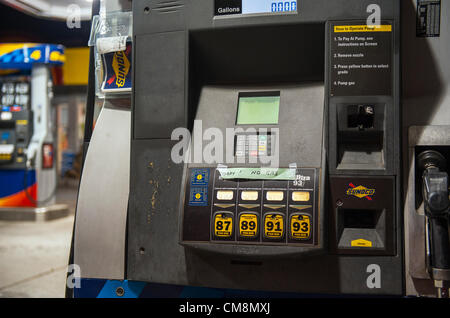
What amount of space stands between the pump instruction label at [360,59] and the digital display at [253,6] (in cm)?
14

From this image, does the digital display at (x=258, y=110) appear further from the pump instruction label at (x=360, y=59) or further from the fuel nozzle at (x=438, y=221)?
the fuel nozzle at (x=438, y=221)

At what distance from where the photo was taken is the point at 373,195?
3.81ft

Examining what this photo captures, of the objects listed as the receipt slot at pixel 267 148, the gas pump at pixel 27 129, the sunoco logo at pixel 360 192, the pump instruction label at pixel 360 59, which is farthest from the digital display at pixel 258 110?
the gas pump at pixel 27 129

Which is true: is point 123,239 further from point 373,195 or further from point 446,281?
point 446,281

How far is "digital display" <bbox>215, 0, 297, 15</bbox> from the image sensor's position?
4.05 ft

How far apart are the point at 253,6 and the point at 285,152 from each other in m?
0.44

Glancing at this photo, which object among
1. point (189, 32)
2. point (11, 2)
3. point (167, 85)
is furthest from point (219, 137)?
point (11, 2)

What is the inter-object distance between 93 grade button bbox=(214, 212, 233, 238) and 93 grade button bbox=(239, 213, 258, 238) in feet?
0.09

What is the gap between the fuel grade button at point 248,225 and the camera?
116cm

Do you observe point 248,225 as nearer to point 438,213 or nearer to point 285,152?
point 285,152

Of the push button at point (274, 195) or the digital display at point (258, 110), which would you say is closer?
the push button at point (274, 195)

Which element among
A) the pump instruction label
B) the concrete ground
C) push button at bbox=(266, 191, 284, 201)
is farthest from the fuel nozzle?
the concrete ground

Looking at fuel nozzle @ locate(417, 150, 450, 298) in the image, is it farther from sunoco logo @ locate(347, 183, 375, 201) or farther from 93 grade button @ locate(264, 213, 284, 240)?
93 grade button @ locate(264, 213, 284, 240)

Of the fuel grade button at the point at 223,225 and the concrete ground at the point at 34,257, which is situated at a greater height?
the fuel grade button at the point at 223,225
